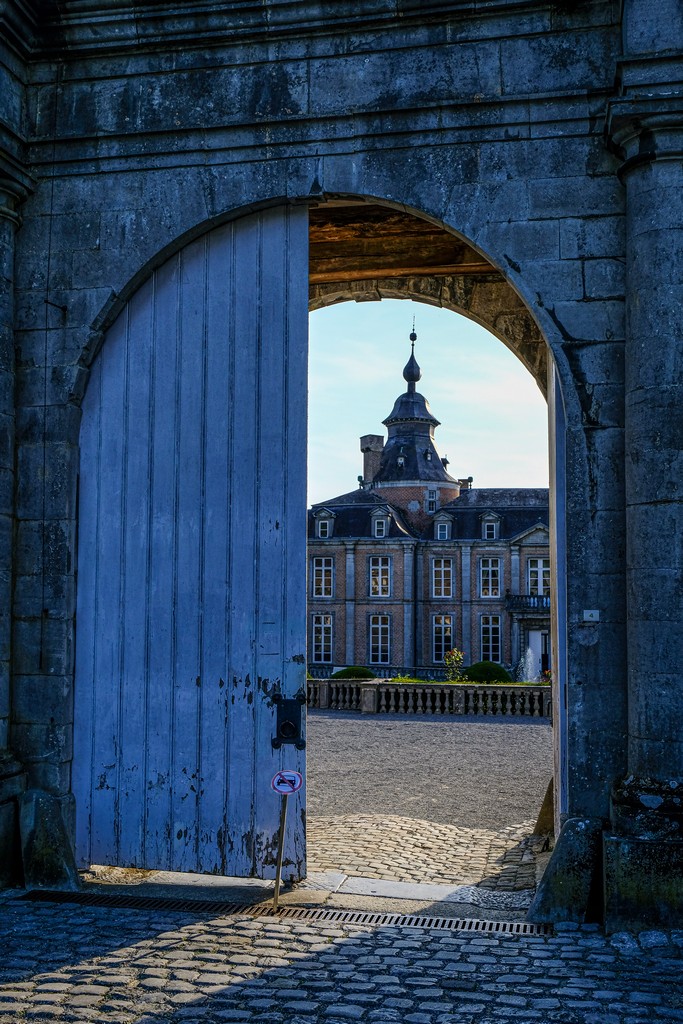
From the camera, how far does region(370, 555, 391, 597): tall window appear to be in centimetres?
4297

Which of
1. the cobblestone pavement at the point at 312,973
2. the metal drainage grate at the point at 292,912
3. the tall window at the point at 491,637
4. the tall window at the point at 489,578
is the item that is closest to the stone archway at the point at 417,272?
the metal drainage grate at the point at 292,912

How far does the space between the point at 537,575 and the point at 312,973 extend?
128 ft

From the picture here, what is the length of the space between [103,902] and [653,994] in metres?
2.70

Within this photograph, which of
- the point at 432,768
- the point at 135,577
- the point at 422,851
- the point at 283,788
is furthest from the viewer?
the point at 432,768

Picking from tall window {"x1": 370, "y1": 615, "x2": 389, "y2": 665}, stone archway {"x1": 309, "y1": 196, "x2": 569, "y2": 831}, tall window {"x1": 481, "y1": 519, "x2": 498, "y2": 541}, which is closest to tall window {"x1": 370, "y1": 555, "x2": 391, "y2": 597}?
tall window {"x1": 370, "y1": 615, "x2": 389, "y2": 665}

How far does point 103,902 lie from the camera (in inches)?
190

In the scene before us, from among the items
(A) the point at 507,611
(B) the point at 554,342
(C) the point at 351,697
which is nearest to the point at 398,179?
(B) the point at 554,342

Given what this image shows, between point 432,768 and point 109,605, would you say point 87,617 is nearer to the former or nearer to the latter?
point 109,605

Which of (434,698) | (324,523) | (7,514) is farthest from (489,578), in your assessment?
(7,514)

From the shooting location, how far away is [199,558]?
536cm

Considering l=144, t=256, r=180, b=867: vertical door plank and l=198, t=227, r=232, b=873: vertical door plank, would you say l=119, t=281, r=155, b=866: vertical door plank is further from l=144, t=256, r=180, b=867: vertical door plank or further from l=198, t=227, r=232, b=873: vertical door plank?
l=198, t=227, r=232, b=873: vertical door plank

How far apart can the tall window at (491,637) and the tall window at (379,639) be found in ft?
14.1

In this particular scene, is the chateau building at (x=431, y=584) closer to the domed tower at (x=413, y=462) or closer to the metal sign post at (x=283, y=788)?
the domed tower at (x=413, y=462)

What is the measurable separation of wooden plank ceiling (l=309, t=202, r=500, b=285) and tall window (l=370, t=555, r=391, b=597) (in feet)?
116
